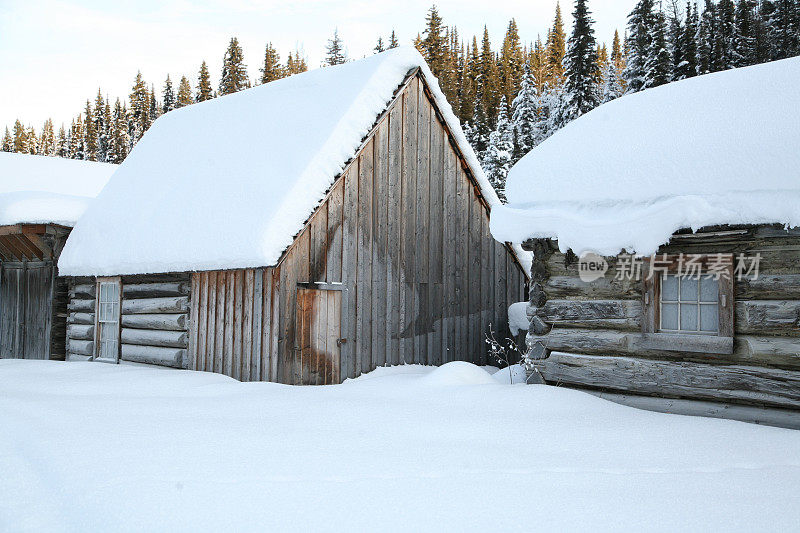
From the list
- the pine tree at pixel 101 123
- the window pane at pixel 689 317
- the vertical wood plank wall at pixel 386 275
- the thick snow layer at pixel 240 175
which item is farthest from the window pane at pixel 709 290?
the pine tree at pixel 101 123

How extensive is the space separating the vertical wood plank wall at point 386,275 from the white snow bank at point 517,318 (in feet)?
1.34

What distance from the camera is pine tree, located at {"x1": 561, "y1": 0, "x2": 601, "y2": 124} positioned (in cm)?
3329

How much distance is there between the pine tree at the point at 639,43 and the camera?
33438 millimetres

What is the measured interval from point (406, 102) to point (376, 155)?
135 centimetres

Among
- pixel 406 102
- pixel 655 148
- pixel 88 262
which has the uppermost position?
pixel 406 102

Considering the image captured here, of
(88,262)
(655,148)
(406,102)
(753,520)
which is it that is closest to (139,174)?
(88,262)

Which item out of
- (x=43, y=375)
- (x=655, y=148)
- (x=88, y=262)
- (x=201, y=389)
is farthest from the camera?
(x=88, y=262)

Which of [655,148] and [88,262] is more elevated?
[655,148]

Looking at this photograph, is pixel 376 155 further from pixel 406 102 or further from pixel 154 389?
pixel 154 389

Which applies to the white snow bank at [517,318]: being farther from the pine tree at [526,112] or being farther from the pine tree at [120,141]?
the pine tree at [120,141]

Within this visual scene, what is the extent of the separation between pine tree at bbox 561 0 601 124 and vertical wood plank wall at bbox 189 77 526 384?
2293 centimetres

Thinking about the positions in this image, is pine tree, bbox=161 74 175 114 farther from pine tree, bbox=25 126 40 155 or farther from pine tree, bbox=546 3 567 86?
pine tree, bbox=546 3 567 86

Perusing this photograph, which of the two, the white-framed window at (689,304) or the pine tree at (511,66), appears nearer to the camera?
the white-framed window at (689,304)

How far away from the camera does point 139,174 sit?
43.4 ft
